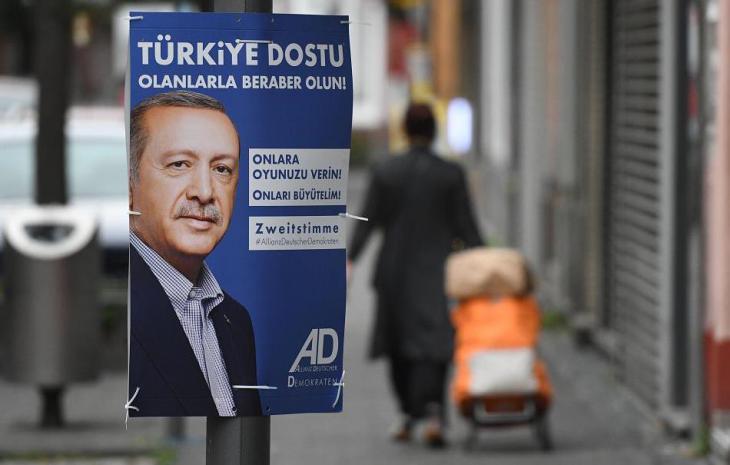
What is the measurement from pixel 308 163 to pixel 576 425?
628cm

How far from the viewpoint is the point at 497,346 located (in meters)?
9.30

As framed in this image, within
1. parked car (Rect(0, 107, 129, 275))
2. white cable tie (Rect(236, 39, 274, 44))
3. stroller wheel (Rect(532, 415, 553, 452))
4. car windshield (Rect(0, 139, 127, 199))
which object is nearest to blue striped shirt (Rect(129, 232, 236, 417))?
white cable tie (Rect(236, 39, 274, 44))

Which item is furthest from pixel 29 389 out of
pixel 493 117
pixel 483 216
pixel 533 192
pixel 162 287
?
pixel 483 216

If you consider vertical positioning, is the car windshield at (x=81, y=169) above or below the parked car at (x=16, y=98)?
below

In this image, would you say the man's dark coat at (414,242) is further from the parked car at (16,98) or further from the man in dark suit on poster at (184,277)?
the parked car at (16,98)

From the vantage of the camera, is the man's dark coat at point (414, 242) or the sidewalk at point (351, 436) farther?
the man's dark coat at point (414, 242)

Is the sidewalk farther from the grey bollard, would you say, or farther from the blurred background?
the grey bollard

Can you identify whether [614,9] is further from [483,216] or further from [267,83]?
[483,216]

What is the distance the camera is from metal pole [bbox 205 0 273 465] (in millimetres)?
4383

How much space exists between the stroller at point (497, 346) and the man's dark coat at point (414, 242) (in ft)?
1.17

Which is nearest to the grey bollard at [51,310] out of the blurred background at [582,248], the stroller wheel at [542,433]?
the blurred background at [582,248]

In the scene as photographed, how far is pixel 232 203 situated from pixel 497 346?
201 inches

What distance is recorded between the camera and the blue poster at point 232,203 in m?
4.28

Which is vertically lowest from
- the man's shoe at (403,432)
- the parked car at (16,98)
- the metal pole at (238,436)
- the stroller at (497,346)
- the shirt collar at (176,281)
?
the man's shoe at (403,432)
